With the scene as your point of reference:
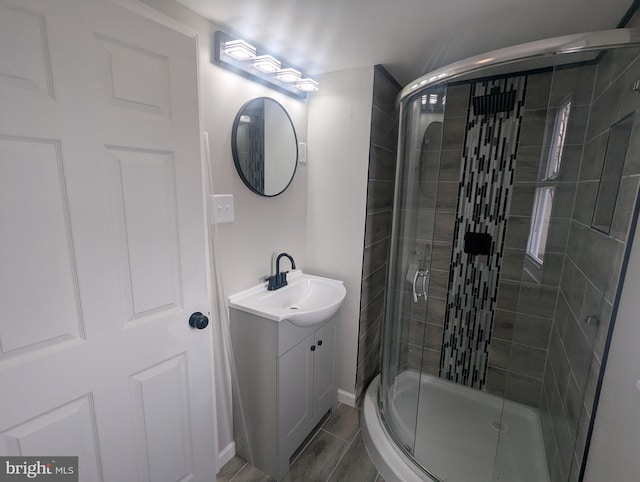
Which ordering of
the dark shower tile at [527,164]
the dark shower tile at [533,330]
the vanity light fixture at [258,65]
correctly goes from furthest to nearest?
1. the dark shower tile at [527,164]
2. the dark shower tile at [533,330]
3. the vanity light fixture at [258,65]

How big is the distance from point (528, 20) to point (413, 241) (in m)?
1.19

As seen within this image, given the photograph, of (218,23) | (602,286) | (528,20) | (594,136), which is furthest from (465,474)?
(218,23)

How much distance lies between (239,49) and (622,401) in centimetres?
202

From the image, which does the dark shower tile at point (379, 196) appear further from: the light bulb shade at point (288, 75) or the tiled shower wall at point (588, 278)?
the tiled shower wall at point (588, 278)

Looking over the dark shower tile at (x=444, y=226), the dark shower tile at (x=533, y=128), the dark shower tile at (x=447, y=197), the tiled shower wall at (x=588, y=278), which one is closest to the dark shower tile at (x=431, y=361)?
the tiled shower wall at (x=588, y=278)

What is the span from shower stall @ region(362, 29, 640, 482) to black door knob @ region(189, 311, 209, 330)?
119 cm

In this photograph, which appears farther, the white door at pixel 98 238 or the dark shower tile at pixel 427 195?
the dark shower tile at pixel 427 195

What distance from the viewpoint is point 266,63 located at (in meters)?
1.55

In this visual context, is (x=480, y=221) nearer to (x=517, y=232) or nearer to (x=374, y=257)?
(x=517, y=232)

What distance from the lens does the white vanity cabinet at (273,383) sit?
5.02 feet

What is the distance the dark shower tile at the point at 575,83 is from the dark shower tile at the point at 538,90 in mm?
360

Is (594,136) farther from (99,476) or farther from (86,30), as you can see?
(99,476)

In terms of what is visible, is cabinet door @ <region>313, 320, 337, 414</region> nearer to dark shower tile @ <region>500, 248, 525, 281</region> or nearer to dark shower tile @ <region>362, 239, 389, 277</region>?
dark shower tile @ <region>362, 239, 389, 277</region>

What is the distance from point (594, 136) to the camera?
55.6 inches
